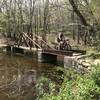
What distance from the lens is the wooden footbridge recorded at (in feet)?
62.7

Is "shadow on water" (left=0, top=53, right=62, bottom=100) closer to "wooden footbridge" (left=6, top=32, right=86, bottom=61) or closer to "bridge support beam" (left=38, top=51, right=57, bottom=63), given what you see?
"bridge support beam" (left=38, top=51, right=57, bottom=63)

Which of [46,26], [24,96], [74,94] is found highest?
[46,26]

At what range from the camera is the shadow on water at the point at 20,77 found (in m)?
11.2

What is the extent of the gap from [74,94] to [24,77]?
7.79m

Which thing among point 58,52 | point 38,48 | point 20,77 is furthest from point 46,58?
point 20,77

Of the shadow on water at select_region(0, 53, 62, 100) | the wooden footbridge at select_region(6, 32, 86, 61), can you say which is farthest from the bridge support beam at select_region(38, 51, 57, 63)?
the shadow on water at select_region(0, 53, 62, 100)

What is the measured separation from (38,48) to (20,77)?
747 centimetres

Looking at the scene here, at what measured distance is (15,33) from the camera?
2969cm

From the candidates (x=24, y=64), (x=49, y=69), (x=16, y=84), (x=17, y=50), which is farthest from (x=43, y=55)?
(x=16, y=84)

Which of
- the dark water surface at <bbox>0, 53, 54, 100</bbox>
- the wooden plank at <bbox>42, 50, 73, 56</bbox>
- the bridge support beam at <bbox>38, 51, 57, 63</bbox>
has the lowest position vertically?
the dark water surface at <bbox>0, 53, 54, 100</bbox>

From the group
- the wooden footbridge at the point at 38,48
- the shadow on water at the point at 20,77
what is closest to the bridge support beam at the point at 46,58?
the wooden footbridge at the point at 38,48

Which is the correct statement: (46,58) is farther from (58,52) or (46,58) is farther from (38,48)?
(38,48)

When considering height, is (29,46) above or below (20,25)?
below

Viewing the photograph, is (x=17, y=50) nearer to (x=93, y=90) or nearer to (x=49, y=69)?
(x=49, y=69)
